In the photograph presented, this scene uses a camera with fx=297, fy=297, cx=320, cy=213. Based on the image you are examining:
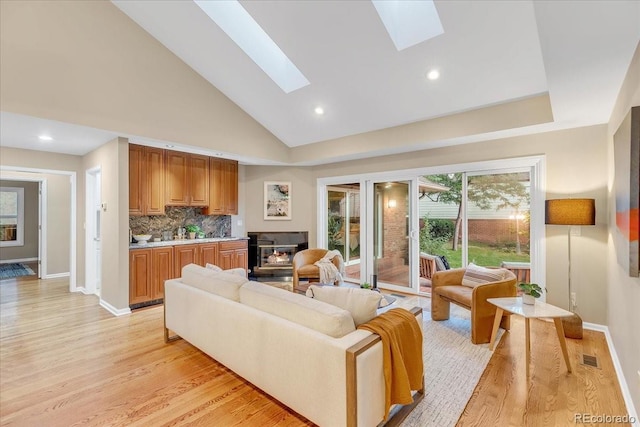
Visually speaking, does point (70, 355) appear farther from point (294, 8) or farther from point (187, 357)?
point (294, 8)

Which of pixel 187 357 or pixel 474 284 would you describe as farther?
pixel 474 284

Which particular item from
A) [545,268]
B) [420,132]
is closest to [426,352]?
[545,268]

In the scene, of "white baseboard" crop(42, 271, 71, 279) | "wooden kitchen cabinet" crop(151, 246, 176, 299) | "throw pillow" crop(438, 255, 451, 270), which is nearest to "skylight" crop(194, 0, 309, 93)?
"wooden kitchen cabinet" crop(151, 246, 176, 299)

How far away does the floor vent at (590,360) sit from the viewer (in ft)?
8.75

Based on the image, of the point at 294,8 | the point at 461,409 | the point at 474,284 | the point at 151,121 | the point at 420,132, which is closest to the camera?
the point at 461,409

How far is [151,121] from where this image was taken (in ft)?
13.3

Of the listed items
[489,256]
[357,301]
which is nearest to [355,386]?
[357,301]

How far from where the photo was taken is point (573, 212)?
3.03 metres

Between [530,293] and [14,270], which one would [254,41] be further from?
[14,270]

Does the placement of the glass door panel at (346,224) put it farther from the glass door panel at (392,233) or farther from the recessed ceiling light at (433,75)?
the recessed ceiling light at (433,75)

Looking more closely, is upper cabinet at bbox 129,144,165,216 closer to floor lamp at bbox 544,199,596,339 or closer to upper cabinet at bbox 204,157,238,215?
upper cabinet at bbox 204,157,238,215

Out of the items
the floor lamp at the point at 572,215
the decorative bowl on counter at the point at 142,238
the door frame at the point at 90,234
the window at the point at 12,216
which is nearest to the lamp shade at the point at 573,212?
the floor lamp at the point at 572,215

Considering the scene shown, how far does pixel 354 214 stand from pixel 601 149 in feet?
12.4

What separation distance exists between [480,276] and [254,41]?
13.7 ft
